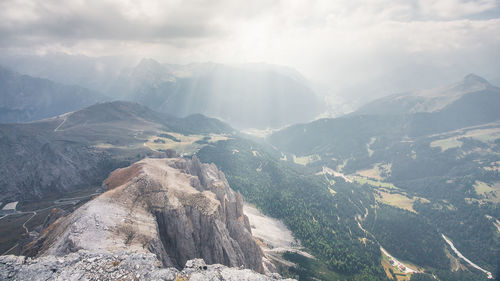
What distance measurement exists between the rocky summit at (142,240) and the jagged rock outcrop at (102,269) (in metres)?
0.11

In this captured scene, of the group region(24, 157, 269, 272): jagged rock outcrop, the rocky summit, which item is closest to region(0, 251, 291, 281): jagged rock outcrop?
the rocky summit

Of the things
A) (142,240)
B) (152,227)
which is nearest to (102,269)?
(142,240)

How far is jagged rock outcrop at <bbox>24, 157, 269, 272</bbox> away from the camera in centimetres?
5047

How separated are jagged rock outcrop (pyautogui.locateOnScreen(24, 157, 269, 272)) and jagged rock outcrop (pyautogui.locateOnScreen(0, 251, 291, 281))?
467 centimetres

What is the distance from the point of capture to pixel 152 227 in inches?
2393

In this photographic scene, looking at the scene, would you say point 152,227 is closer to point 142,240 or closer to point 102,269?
point 142,240

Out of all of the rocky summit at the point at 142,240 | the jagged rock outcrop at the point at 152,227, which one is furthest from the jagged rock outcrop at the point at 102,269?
the jagged rock outcrop at the point at 152,227

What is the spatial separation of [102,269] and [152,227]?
2284cm

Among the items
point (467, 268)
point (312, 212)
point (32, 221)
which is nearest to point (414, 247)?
point (467, 268)

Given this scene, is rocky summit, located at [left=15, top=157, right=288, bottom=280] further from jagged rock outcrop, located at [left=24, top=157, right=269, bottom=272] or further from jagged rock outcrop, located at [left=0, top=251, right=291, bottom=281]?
jagged rock outcrop, located at [left=0, top=251, right=291, bottom=281]

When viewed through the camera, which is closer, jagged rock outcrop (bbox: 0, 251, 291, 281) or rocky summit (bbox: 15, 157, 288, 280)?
jagged rock outcrop (bbox: 0, 251, 291, 281)

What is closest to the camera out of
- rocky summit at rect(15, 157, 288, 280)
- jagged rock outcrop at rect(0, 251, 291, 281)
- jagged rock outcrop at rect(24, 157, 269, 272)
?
jagged rock outcrop at rect(0, 251, 291, 281)

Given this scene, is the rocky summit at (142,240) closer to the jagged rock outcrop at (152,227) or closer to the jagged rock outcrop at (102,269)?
the jagged rock outcrop at (152,227)

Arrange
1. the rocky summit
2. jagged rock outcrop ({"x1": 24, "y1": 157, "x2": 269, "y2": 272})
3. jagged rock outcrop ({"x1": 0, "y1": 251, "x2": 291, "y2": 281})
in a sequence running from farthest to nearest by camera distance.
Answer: jagged rock outcrop ({"x1": 24, "y1": 157, "x2": 269, "y2": 272}), the rocky summit, jagged rock outcrop ({"x1": 0, "y1": 251, "x2": 291, "y2": 281})
